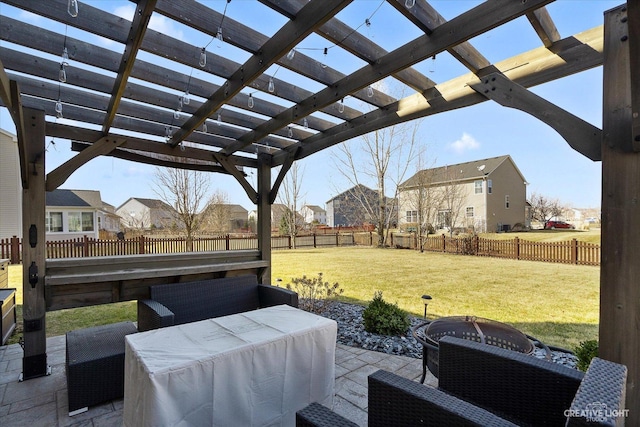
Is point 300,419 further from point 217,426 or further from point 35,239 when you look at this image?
point 35,239

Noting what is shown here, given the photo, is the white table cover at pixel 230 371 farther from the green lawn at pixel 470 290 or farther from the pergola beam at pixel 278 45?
the green lawn at pixel 470 290

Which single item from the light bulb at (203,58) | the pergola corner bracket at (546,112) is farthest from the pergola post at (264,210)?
the pergola corner bracket at (546,112)

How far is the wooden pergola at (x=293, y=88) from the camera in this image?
5.28ft

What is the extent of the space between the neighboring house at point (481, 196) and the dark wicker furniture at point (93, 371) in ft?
47.9

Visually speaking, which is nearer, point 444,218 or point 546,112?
point 546,112

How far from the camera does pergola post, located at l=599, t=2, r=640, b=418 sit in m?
1.56

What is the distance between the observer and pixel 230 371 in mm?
1710

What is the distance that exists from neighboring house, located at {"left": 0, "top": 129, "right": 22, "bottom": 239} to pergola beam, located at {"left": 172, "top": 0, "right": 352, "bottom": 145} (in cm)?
1264

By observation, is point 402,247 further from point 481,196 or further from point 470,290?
point 470,290

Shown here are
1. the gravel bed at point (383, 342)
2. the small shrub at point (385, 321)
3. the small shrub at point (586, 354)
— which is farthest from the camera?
the small shrub at point (385, 321)

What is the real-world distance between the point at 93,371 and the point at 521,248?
12041 millimetres

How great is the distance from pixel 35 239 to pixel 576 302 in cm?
794

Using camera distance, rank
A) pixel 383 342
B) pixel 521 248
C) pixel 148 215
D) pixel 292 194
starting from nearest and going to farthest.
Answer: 1. pixel 383 342
2. pixel 521 248
3. pixel 292 194
4. pixel 148 215

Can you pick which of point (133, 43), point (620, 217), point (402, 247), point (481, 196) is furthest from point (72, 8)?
point (481, 196)
